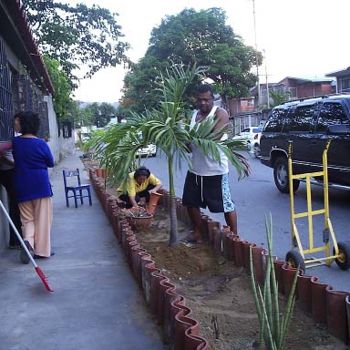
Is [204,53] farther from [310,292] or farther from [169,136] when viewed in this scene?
[310,292]

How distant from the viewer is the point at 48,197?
5.20 meters

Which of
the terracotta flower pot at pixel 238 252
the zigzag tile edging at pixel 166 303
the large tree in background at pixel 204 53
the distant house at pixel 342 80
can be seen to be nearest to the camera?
the zigzag tile edging at pixel 166 303

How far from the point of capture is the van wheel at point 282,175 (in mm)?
10195

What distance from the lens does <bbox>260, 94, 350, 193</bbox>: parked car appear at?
26.4 feet

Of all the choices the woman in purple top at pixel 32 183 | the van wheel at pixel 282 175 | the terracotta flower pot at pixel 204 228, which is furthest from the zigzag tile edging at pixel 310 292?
the van wheel at pixel 282 175

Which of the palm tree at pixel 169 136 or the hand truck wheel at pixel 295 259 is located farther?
the palm tree at pixel 169 136

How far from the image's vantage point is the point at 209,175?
510 centimetres

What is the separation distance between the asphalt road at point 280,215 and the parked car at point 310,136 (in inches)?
20.3

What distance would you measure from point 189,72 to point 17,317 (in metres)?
2.88

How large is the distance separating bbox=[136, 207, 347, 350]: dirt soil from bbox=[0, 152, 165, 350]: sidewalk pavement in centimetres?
39

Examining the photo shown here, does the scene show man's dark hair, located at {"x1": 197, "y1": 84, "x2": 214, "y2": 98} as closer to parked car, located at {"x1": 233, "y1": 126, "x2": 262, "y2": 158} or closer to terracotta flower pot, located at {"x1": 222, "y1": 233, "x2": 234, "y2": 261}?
parked car, located at {"x1": 233, "y1": 126, "x2": 262, "y2": 158}

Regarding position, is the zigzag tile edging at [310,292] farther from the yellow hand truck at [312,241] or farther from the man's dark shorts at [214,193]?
the yellow hand truck at [312,241]

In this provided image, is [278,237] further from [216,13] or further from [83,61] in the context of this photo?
[216,13]

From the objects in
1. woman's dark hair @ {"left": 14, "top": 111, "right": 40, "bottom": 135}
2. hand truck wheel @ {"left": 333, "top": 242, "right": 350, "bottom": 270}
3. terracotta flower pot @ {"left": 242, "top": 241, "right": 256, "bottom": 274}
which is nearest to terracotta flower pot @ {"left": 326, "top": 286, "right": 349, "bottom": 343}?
terracotta flower pot @ {"left": 242, "top": 241, "right": 256, "bottom": 274}
